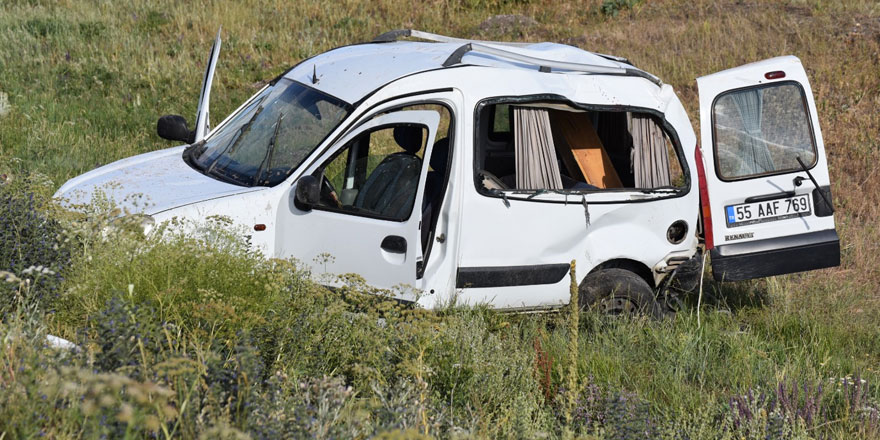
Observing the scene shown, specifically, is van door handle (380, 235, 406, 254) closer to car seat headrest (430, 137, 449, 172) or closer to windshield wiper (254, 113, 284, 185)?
windshield wiper (254, 113, 284, 185)

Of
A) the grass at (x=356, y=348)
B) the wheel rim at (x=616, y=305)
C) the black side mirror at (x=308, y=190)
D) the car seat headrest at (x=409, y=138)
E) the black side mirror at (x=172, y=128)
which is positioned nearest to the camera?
the grass at (x=356, y=348)

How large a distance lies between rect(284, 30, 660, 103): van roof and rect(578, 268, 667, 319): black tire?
4.82ft

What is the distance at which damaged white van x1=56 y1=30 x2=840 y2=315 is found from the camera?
→ 559 cm

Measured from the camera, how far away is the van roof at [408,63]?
19.3ft

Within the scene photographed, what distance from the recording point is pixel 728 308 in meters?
7.18

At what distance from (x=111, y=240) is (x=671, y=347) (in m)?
3.53

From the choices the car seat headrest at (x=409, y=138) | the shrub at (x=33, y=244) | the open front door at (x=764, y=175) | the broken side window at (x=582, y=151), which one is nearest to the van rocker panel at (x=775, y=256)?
the open front door at (x=764, y=175)

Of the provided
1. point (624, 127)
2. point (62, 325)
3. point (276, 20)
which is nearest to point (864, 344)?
point (624, 127)

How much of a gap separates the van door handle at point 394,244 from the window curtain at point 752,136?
2619 mm

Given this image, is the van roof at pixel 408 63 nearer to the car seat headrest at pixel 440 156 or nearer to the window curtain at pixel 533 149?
the window curtain at pixel 533 149

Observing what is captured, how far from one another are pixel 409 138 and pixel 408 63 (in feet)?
1.75

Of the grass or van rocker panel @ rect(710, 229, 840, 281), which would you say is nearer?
the grass

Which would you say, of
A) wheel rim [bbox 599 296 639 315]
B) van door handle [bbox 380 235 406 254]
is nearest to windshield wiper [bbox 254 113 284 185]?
van door handle [bbox 380 235 406 254]

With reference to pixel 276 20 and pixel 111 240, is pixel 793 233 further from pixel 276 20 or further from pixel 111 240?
pixel 276 20
